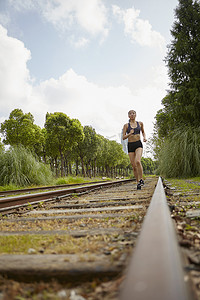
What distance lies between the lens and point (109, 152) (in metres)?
46.0

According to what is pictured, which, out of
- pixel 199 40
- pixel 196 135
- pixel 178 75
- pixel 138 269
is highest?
pixel 199 40

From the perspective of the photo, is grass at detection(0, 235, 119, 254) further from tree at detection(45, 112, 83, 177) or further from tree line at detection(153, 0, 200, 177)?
tree at detection(45, 112, 83, 177)

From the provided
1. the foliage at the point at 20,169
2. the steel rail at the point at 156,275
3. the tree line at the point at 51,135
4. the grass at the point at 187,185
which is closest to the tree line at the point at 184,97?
the grass at the point at 187,185

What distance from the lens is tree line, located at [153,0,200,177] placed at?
386 inches

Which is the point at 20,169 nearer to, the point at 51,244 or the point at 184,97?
the point at 51,244

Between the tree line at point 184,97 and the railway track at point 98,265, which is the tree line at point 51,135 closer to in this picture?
the tree line at point 184,97

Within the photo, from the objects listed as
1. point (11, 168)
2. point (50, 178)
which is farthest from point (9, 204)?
point (50, 178)

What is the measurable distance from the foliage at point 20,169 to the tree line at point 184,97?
6690 mm

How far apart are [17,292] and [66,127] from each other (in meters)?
27.4

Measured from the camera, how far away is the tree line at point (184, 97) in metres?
9.81

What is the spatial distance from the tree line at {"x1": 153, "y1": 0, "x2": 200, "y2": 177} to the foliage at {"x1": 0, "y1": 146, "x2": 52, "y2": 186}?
21.9ft

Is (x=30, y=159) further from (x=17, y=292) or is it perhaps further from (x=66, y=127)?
(x=66, y=127)

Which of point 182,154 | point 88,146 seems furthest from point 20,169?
point 88,146

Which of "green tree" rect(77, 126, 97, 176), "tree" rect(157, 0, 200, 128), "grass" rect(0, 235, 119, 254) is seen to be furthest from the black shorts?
"green tree" rect(77, 126, 97, 176)
